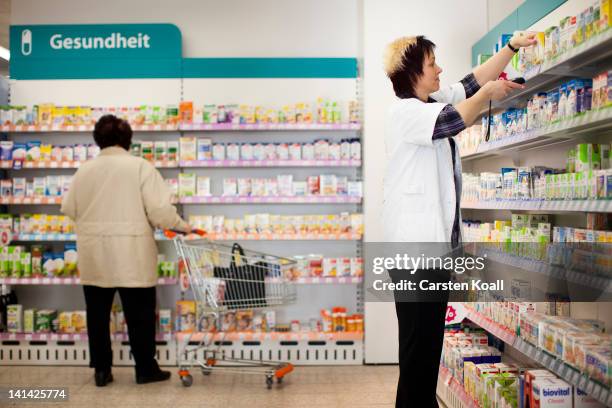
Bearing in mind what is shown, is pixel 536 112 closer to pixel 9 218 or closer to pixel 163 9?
pixel 163 9

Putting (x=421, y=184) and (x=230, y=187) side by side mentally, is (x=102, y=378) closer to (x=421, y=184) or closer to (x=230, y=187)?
(x=230, y=187)

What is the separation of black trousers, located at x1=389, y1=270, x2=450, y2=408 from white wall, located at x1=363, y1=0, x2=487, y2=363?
2.75m

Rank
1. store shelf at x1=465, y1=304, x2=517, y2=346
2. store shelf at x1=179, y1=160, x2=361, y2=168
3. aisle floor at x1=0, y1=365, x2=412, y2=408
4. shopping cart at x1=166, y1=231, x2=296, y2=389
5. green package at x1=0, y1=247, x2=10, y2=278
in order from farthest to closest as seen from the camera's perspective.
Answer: green package at x1=0, y1=247, x2=10, y2=278
store shelf at x1=179, y1=160, x2=361, y2=168
shopping cart at x1=166, y1=231, x2=296, y2=389
aisle floor at x1=0, y1=365, x2=412, y2=408
store shelf at x1=465, y1=304, x2=517, y2=346

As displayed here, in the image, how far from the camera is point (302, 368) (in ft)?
17.5

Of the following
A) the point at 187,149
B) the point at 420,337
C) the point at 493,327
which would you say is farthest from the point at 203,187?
the point at 420,337

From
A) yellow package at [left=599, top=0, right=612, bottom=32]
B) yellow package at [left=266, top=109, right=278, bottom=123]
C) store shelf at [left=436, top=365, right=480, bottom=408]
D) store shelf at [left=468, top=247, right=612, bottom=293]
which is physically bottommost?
store shelf at [left=436, top=365, right=480, bottom=408]

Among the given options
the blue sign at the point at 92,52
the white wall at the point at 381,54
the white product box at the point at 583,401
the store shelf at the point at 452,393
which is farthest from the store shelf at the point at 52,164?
the white product box at the point at 583,401

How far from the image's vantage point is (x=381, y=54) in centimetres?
533

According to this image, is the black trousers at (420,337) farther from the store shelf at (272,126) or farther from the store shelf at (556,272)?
the store shelf at (272,126)

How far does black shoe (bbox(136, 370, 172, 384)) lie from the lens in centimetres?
481

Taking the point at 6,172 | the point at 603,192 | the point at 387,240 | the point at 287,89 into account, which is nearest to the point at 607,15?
the point at 603,192

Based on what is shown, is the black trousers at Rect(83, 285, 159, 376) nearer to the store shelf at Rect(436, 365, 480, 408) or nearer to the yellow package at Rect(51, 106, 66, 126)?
the yellow package at Rect(51, 106, 66, 126)

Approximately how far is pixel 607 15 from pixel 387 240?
50.6 inches

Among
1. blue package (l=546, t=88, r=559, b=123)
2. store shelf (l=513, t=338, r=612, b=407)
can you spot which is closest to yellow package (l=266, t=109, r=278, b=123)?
blue package (l=546, t=88, r=559, b=123)
